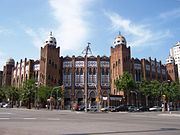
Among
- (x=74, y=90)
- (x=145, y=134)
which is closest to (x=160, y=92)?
(x=74, y=90)

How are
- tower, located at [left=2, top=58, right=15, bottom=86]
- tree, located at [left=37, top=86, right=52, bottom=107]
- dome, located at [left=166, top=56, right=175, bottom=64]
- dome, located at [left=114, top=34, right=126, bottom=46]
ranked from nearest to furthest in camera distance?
tree, located at [left=37, top=86, right=52, bottom=107]
dome, located at [left=114, top=34, right=126, bottom=46]
dome, located at [left=166, top=56, right=175, bottom=64]
tower, located at [left=2, top=58, right=15, bottom=86]

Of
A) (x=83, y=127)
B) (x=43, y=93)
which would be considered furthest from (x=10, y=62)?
(x=83, y=127)

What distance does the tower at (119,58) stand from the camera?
9744 cm

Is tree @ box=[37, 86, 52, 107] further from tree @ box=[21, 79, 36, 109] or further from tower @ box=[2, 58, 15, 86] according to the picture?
tower @ box=[2, 58, 15, 86]

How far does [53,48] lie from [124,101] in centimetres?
3554

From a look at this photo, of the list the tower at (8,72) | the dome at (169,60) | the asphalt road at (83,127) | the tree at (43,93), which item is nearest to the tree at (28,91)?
the tree at (43,93)

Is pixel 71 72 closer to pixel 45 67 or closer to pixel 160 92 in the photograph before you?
pixel 45 67

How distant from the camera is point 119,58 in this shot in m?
99.0

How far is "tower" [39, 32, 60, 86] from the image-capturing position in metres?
98.2

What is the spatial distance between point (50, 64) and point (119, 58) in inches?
1043

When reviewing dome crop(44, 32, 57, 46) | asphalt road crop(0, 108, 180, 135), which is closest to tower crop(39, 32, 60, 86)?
dome crop(44, 32, 57, 46)

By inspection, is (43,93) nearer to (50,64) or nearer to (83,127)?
(50,64)

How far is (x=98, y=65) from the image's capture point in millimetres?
102312

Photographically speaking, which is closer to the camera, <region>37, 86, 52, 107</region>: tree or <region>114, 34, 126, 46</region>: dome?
<region>37, 86, 52, 107</region>: tree
